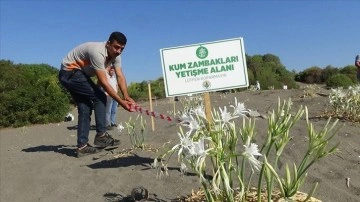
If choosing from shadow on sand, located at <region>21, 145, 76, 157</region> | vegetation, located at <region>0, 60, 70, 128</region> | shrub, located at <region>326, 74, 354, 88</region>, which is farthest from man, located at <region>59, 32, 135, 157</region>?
shrub, located at <region>326, 74, 354, 88</region>

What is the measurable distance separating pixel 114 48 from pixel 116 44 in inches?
2.1

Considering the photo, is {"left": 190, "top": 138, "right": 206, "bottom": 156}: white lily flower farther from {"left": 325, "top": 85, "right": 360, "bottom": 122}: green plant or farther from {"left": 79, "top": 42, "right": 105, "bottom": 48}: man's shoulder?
{"left": 325, "top": 85, "right": 360, "bottom": 122}: green plant

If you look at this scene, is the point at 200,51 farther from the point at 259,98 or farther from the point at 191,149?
the point at 259,98

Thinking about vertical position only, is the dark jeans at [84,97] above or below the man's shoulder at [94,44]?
below

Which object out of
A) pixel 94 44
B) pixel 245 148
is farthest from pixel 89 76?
pixel 245 148

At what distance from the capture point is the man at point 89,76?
4.79 meters

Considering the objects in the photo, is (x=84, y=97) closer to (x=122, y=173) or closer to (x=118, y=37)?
(x=118, y=37)

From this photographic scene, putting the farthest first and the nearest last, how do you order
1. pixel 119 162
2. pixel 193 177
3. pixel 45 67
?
pixel 45 67, pixel 119 162, pixel 193 177

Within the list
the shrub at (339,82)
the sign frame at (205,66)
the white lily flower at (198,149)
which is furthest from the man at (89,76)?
the shrub at (339,82)

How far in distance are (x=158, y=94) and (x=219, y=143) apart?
56.7 feet

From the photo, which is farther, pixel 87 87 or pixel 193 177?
pixel 87 87

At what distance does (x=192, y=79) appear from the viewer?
12.2 feet

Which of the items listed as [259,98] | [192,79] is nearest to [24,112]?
[259,98]

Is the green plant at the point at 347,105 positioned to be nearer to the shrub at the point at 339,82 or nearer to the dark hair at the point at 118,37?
the dark hair at the point at 118,37
